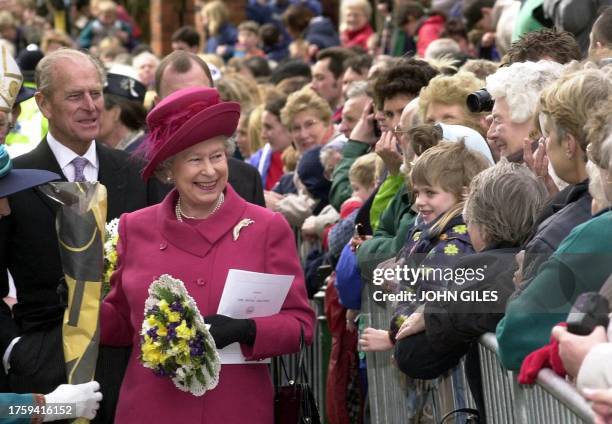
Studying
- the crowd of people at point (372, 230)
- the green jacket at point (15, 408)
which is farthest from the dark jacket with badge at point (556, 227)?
the green jacket at point (15, 408)

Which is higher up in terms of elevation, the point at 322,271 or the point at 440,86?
the point at 440,86

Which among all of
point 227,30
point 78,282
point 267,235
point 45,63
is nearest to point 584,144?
point 267,235

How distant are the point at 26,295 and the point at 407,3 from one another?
26.8ft

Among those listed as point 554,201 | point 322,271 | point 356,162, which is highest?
point 554,201

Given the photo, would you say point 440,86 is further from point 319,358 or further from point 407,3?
point 407,3

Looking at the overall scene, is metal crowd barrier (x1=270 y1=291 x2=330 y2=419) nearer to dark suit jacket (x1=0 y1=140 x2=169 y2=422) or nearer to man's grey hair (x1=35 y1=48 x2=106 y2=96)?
man's grey hair (x1=35 y1=48 x2=106 y2=96)

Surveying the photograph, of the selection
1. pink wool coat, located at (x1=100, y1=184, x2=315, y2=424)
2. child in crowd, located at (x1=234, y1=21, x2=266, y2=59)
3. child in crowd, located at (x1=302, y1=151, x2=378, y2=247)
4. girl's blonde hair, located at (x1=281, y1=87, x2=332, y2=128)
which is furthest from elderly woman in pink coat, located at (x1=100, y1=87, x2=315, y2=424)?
child in crowd, located at (x1=234, y1=21, x2=266, y2=59)

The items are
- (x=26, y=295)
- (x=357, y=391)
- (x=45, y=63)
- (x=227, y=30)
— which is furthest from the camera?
(x=227, y=30)

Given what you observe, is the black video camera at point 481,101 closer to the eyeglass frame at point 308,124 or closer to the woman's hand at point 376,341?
the woman's hand at point 376,341

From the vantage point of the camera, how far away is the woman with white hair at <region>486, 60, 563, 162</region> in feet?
17.3

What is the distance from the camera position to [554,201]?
4297mm

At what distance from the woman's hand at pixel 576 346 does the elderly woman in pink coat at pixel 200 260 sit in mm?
1437

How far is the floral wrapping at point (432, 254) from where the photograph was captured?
4.68 m

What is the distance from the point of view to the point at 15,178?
4996mm
